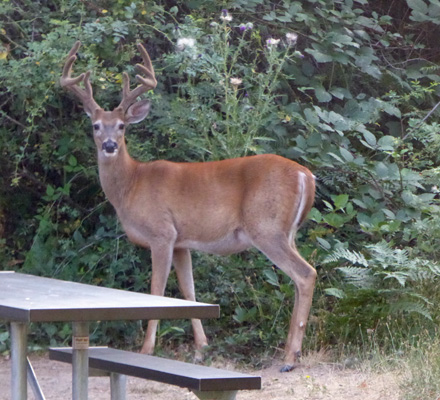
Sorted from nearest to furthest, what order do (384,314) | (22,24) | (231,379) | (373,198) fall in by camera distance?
(231,379), (384,314), (373,198), (22,24)

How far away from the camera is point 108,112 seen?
667cm

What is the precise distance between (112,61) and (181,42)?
874mm

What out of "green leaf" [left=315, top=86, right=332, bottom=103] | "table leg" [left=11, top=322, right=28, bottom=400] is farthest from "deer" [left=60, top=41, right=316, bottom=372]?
"table leg" [left=11, top=322, right=28, bottom=400]

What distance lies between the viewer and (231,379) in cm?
329

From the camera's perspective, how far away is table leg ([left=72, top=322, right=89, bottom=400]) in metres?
3.54

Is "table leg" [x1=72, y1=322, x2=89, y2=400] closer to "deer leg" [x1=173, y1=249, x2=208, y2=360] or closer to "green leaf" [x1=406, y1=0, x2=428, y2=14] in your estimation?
"deer leg" [x1=173, y1=249, x2=208, y2=360]

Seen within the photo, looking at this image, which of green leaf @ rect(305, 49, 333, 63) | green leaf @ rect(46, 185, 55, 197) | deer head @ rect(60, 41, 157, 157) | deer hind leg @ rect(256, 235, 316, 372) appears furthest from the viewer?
green leaf @ rect(46, 185, 55, 197)

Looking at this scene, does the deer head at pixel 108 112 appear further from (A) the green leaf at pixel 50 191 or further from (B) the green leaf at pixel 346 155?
(B) the green leaf at pixel 346 155

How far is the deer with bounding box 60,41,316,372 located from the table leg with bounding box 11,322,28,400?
271 centimetres

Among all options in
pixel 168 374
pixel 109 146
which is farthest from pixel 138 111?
pixel 168 374

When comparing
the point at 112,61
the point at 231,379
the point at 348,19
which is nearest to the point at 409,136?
the point at 348,19

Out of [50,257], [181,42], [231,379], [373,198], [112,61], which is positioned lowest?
[50,257]

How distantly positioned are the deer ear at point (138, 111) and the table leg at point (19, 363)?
3.37m

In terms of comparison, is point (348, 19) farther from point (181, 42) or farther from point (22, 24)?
point (22, 24)
